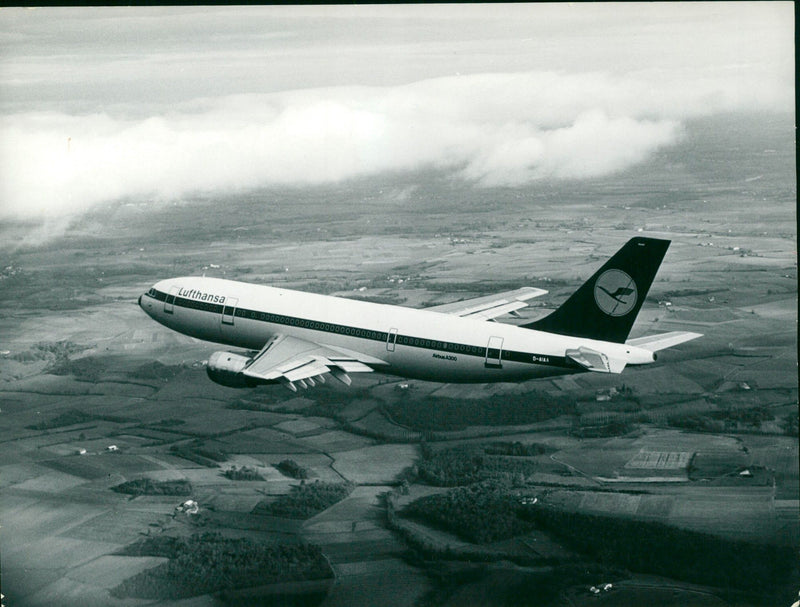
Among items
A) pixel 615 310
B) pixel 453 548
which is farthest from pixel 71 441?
pixel 615 310

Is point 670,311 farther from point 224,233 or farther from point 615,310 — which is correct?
point 224,233

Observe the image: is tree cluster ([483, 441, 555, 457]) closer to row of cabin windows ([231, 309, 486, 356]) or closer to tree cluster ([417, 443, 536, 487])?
tree cluster ([417, 443, 536, 487])

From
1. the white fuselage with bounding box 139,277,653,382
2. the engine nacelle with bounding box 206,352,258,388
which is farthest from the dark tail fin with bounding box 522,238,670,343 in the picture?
the engine nacelle with bounding box 206,352,258,388

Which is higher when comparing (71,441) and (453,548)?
(71,441)

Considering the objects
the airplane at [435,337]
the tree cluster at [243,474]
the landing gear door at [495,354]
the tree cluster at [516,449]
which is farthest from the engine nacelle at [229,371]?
the tree cluster at [516,449]

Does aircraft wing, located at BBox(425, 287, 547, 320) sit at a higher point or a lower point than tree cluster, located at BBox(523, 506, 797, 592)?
higher

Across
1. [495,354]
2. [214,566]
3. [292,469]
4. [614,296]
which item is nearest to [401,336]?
[495,354]

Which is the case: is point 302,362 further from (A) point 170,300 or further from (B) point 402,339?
(A) point 170,300
